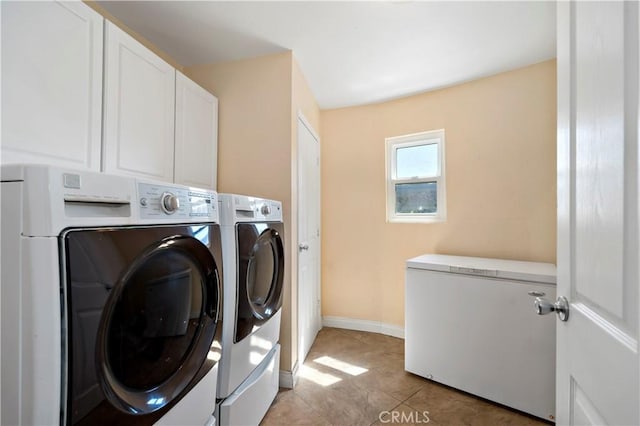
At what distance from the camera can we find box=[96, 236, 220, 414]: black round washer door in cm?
64

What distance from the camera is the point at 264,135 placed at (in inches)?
73.2

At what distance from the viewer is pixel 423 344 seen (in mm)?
1809

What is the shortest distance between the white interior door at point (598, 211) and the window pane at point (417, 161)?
174cm

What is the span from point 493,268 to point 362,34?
1.78m

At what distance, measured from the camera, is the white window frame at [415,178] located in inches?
92.8

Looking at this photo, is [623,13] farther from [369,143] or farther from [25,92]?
[369,143]

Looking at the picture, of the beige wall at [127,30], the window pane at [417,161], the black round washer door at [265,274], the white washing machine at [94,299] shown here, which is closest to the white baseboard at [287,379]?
the black round washer door at [265,274]

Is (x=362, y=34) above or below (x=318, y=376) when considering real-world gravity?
above

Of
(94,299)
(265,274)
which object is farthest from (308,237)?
(94,299)

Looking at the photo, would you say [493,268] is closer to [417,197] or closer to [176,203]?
[417,197]

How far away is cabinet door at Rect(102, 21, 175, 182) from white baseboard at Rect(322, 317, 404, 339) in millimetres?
2142

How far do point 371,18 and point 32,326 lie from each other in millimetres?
1986

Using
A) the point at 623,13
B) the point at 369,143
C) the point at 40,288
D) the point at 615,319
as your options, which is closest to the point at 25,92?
the point at 40,288

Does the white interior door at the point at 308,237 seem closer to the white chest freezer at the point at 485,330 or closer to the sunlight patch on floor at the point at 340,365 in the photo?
the sunlight patch on floor at the point at 340,365
